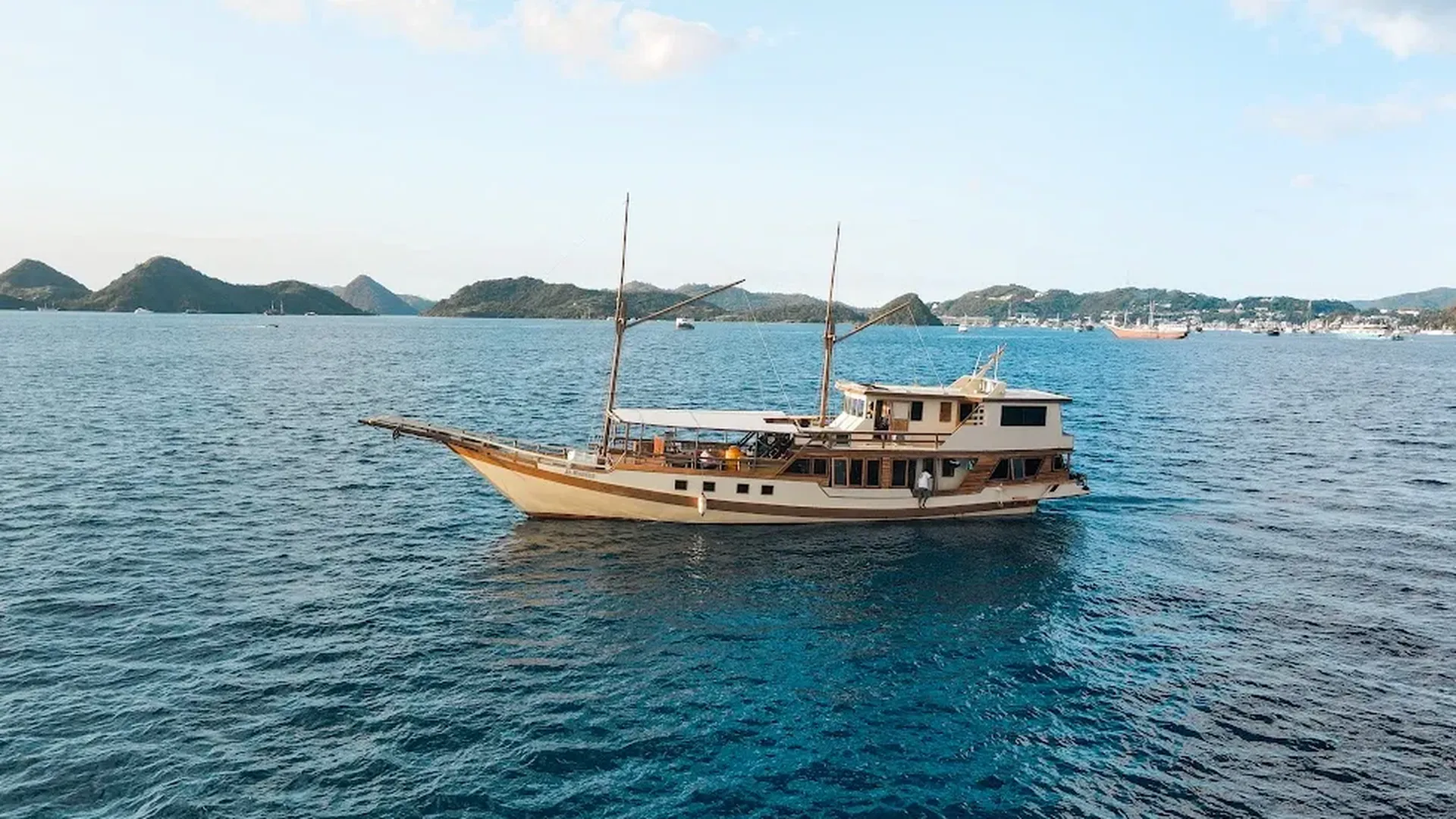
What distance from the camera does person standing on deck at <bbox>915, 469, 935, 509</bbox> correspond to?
4119 cm

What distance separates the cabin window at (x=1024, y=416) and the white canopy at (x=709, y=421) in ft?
37.2

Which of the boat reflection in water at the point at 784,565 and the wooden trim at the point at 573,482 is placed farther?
the wooden trim at the point at 573,482

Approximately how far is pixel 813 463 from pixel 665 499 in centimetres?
760

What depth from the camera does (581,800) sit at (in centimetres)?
1905

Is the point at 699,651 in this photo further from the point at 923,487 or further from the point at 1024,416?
the point at 1024,416

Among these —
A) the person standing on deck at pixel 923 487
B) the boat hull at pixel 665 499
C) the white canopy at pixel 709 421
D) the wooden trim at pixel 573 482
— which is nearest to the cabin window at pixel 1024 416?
the boat hull at pixel 665 499

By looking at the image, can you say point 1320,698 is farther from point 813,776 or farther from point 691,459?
point 691,459

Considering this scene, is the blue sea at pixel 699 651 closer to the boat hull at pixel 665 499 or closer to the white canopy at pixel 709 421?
the boat hull at pixel 665 499

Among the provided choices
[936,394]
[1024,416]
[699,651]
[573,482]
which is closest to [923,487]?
[936,394]

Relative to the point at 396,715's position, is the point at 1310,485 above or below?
above

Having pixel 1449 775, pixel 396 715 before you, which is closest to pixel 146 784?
pixel 396 715

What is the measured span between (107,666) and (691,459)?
24007 millimetres

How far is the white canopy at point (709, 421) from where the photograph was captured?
129ft

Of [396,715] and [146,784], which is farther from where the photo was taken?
[396,715]
